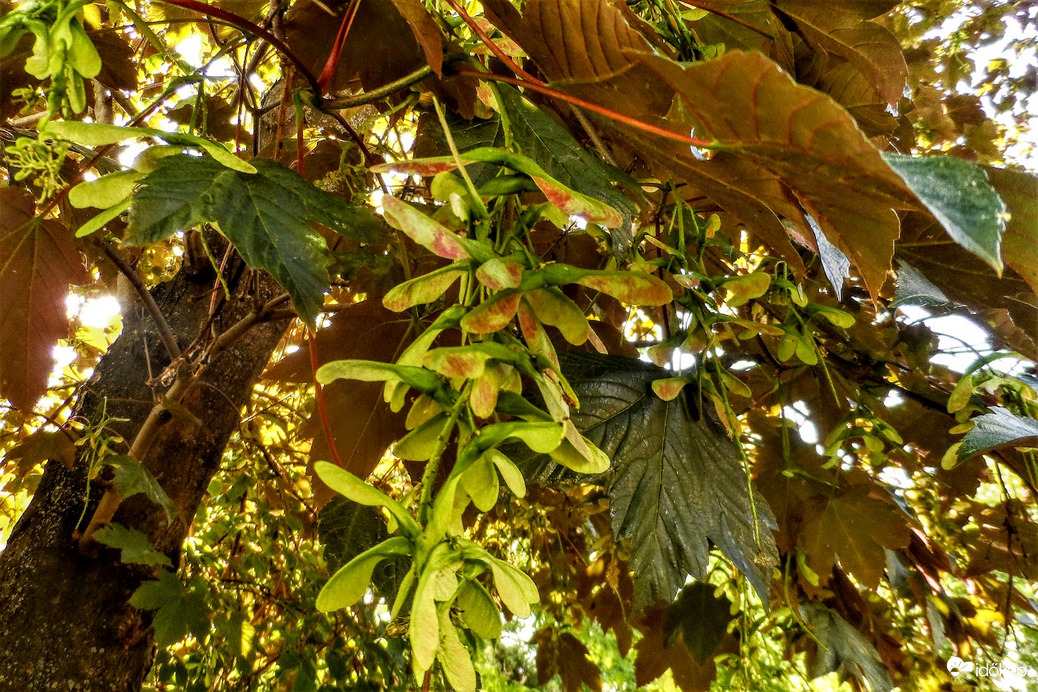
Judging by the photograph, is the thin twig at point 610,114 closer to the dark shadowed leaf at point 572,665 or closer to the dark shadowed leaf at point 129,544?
the dark shadowed leaf at point 129,544

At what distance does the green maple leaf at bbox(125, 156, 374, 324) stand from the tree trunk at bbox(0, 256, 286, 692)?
0.95ft

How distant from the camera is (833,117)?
1.01ft

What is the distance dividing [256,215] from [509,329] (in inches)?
9.1

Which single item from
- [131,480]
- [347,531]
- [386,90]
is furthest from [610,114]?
[131,480]

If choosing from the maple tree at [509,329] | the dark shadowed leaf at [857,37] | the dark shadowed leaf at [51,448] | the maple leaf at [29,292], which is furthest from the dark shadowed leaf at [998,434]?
the dark shadowed leaf at [51,448]

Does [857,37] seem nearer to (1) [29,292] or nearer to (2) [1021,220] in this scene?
(2) [1021,220]

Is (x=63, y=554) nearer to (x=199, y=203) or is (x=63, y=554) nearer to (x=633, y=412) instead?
(x=199, y=203)

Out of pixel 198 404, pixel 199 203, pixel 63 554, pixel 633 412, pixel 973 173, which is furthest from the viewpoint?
pixel 198 404

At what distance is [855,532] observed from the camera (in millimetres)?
995

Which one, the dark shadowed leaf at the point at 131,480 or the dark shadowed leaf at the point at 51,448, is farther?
the dark shadowed leaf at the point at 51,448

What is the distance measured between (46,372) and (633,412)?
0.74 metres

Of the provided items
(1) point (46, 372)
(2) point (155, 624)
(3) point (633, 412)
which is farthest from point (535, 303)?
(2) point (155, 624)

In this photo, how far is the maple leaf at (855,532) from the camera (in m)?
0.99

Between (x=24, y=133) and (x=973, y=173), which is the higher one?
(x=973, y=173)
